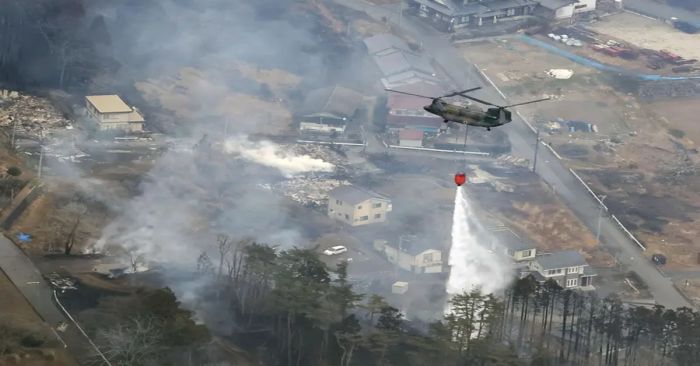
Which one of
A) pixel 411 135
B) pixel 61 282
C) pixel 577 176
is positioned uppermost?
pixel 411 135

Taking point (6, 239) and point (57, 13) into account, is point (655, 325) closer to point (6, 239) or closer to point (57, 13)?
point (6, 239)

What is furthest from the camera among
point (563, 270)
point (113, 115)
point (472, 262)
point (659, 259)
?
point (113, 115)

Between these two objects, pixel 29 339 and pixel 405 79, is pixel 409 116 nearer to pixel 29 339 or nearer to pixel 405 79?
pixel 405 79

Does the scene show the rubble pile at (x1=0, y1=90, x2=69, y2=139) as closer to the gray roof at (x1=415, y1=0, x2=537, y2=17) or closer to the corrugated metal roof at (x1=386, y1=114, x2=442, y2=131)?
the corrugated metal roof at (x1=386, y1=114, x2=442, y2=131)

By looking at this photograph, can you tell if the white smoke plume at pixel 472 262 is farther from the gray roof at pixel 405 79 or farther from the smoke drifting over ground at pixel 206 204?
the gray roof at pixel 405 79

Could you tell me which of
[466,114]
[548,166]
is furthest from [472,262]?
[466,114]

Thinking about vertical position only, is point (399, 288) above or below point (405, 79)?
below

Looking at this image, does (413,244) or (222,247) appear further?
(413,244)
